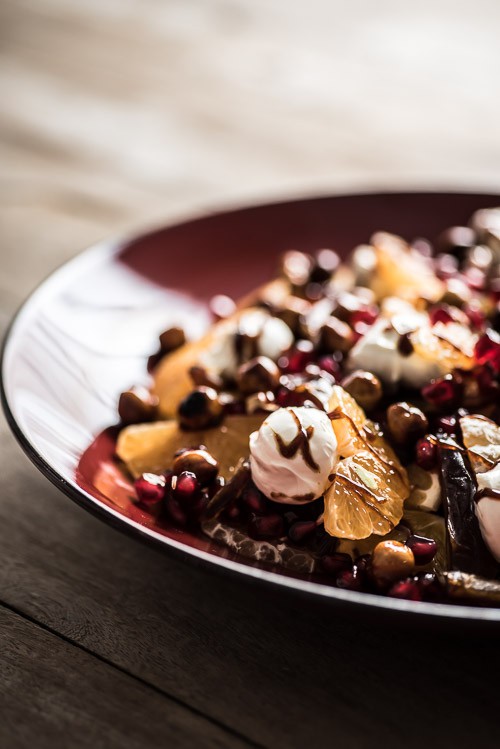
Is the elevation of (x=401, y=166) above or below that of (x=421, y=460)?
below

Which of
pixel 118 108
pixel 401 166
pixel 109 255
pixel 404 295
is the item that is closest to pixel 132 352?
pixel 109 255

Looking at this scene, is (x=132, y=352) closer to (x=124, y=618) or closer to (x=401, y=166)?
(x=124, y=618)

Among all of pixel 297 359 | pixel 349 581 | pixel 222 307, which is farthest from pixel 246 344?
pixel 349 581

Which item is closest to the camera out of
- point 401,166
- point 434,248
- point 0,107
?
point 434,248

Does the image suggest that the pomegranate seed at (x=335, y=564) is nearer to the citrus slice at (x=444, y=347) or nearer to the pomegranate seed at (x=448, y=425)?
the pomegranate seed at (x=448, y=425)

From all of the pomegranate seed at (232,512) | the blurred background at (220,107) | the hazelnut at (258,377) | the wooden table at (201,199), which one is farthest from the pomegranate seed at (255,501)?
the blurred background at (220,107)

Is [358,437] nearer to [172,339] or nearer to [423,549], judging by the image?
[423,549]

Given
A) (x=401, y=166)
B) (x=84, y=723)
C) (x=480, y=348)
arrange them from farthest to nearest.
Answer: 1. (x=401, y=166)
2. (x=480, y=348)
3. (x=84, y=723)
